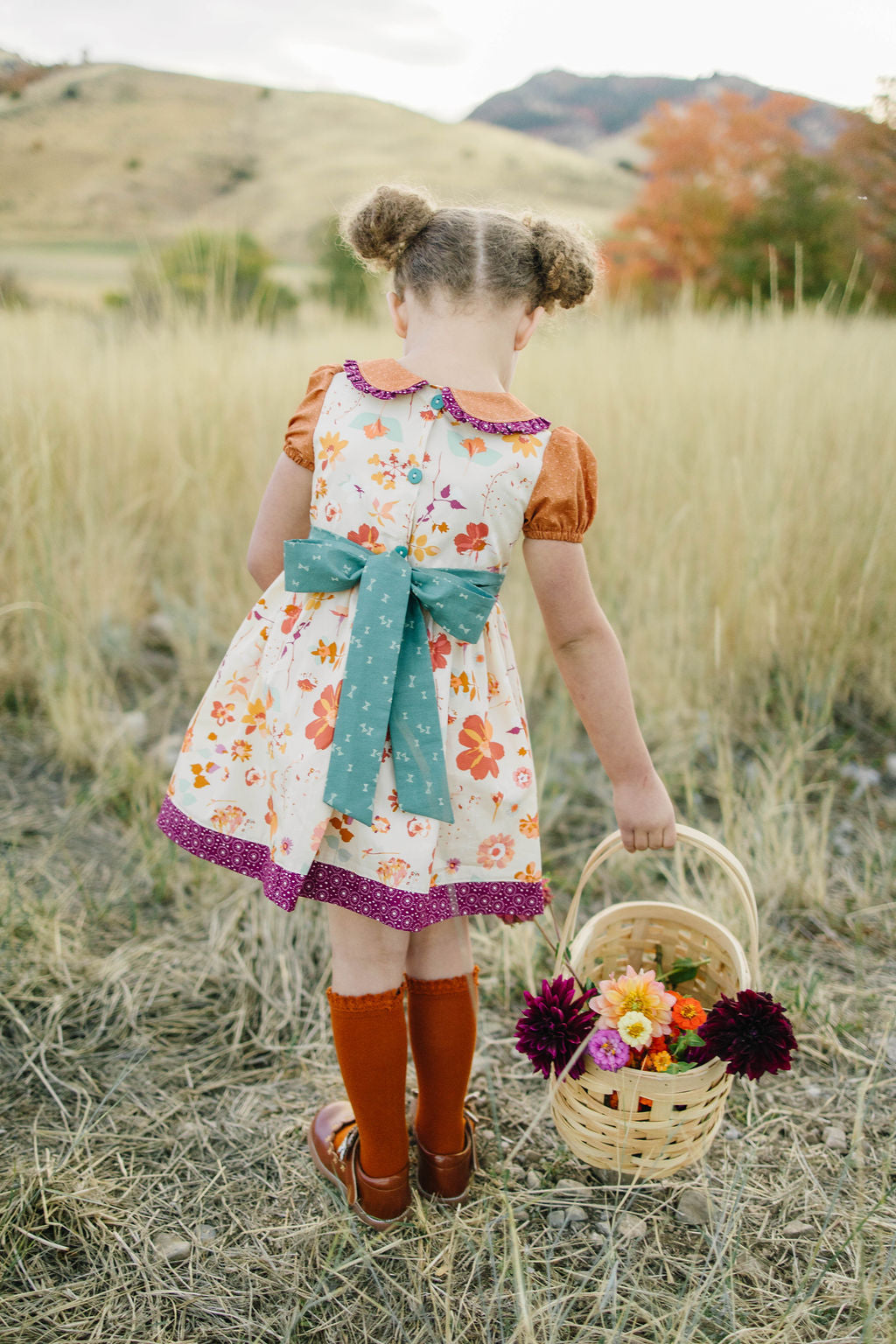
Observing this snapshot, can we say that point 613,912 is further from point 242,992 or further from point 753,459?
point 753,459

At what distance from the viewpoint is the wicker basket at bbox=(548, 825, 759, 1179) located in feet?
3.83

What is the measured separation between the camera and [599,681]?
115 centimetres

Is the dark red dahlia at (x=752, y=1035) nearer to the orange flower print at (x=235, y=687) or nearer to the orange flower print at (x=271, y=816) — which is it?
the orange flower print at (x=271, y=816)

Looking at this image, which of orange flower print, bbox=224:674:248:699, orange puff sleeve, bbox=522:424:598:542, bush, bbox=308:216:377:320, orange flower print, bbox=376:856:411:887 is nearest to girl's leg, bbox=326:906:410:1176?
orange flower print, bbox=376:856:411:887

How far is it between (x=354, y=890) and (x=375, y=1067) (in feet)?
0.99

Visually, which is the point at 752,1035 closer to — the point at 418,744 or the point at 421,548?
the point at 418,744

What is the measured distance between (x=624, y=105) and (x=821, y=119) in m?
6.71

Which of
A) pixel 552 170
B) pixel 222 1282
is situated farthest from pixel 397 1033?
pixel 552 170

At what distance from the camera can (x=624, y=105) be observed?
44.8 feet

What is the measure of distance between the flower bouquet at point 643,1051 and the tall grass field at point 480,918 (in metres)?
0.10

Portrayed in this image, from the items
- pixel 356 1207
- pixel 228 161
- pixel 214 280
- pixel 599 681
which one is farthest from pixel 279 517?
pixel 228 161

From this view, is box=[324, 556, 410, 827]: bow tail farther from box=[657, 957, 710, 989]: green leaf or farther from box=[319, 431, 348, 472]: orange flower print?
box=[657, 957, 710, 989]: green leaf

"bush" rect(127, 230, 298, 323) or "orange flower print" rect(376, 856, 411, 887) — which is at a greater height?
"bush" rect(127, 230, 298, 323)

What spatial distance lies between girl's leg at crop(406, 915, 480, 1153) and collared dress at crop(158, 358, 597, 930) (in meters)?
→ 0.14
